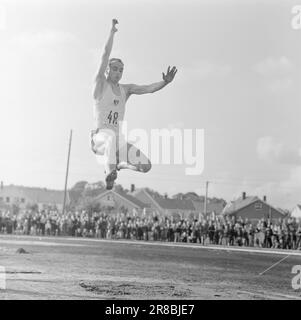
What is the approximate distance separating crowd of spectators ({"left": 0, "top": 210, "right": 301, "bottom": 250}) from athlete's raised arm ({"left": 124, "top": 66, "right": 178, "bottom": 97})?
22669 millimetres

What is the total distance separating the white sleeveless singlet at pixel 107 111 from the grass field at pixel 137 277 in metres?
4.00

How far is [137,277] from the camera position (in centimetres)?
1411

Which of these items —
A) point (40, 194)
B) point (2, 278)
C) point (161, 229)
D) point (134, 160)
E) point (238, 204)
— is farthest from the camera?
point (40, 194)

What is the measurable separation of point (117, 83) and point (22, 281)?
19.6 ft

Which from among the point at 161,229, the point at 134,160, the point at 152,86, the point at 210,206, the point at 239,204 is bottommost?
the point at 161,229

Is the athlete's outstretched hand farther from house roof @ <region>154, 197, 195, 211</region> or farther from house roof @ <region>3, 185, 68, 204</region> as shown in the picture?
house roof @ <region>3, 185, 68, 204</region>

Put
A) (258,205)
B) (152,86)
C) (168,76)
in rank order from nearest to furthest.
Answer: (168,76) → (152,86) → (258,205)

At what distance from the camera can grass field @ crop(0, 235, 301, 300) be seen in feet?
36.5

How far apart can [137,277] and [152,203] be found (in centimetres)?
6410

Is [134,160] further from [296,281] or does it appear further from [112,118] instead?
[296,281]

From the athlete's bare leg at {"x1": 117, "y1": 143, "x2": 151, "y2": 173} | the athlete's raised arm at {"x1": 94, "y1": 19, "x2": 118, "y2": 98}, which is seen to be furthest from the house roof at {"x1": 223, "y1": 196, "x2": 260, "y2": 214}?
the athlete's raised arm at {"x1": 94, "y1": 19, "x2": 118, "y2": 98}

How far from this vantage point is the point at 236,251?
2691cm

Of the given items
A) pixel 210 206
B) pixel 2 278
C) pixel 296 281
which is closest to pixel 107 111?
pixel 2 278
